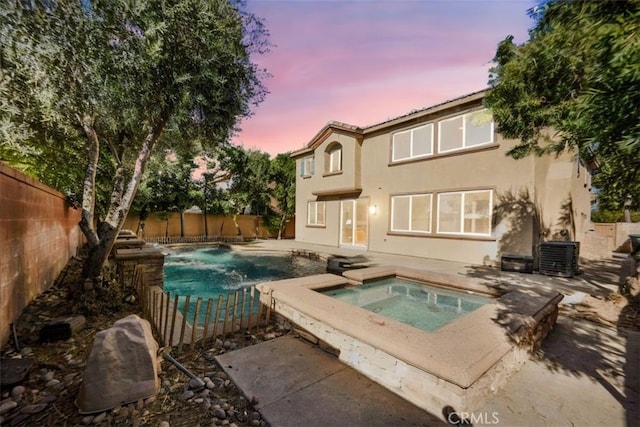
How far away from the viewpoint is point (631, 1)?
1.98 metres

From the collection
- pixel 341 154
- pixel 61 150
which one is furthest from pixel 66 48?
pixel 341 154

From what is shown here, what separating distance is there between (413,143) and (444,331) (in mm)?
10394

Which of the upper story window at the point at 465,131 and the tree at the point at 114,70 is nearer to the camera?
the tree at the point at 114,70

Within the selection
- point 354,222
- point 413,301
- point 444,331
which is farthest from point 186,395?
point 354,222

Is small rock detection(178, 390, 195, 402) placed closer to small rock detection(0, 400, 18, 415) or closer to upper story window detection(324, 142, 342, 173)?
small rock detection(0, 400, 18, 415)

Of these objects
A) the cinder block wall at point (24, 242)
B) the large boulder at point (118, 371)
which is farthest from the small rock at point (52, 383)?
the cinder block wall at point (24, 242)

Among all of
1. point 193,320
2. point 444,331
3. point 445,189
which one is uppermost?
point 445,189

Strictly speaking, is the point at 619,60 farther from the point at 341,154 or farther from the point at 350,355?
the point at 341,154

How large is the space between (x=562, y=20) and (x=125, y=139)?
8231mm

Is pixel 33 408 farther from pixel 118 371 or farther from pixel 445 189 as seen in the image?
pixel 445 189

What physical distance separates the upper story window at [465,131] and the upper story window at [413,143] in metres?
0.52

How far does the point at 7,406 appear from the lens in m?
2.37

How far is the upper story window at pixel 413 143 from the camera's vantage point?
11492 mm

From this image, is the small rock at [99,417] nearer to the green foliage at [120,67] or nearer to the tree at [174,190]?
the green foliage at [120,67]
